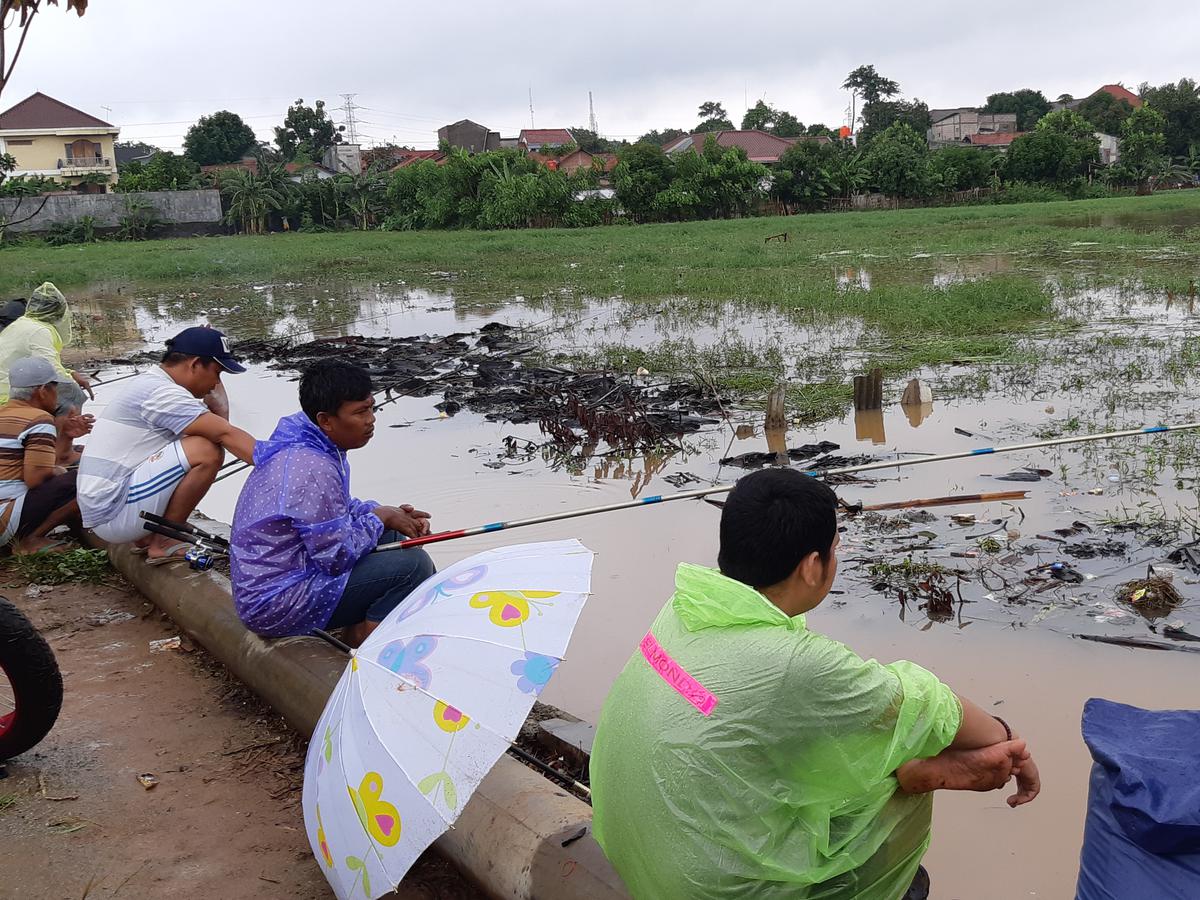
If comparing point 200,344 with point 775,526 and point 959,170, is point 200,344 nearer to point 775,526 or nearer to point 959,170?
point 775,526

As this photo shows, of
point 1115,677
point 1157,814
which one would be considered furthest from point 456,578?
point 1115,677

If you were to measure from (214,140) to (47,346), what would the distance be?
67.0m

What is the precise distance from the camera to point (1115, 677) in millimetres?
4094

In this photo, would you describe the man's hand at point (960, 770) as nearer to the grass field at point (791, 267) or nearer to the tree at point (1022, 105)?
the grass field at point (791, 267)

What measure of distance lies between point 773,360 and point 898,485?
4.02m

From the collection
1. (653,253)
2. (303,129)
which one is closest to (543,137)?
(303,129)

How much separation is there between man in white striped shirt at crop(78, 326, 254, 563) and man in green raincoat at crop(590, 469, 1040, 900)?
3.19m

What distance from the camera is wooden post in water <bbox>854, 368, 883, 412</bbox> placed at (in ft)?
26.8

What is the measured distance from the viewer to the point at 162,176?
1806 inches

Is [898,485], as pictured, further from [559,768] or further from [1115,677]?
[559,768]

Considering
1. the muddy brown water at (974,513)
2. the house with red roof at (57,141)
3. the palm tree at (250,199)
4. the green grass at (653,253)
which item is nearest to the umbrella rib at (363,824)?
the muddy brown water at (974,513)

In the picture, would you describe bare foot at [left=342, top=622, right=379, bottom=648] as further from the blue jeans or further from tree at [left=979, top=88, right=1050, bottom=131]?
tree at [left=979, top=88, right=1050, bottom=131]

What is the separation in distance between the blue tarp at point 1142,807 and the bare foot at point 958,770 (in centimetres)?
17

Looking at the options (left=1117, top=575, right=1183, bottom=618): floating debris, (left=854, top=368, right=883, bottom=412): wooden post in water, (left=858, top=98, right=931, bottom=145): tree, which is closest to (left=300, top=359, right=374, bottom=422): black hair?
(left=1117, top=575, right=1183, bottom=618): floating debris
